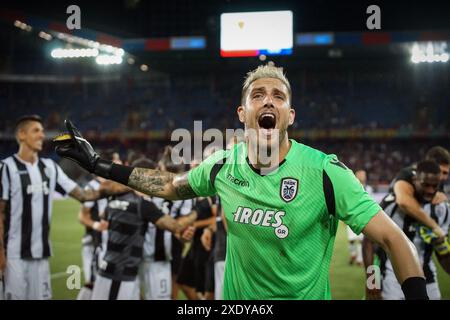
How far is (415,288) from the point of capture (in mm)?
1874

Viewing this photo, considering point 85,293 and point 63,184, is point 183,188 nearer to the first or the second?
point 63,184

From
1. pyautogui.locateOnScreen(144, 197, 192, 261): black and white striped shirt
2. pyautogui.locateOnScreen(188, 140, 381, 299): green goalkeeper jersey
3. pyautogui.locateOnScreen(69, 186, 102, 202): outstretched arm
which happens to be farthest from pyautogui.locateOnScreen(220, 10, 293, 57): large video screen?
pyautogui.locateOnScreen(188, 140, 381, 299): green goalkeeper jersey

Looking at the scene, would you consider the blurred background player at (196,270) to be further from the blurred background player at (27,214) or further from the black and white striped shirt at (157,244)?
the blurred background player at (27,214)

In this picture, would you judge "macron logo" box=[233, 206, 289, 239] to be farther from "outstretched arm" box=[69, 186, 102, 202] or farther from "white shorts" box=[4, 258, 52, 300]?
"white shorts" box=[4, 258, 52, 300]

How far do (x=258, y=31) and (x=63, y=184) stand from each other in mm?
15265

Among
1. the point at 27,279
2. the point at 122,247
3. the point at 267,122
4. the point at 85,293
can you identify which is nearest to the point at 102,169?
the point at 267,122

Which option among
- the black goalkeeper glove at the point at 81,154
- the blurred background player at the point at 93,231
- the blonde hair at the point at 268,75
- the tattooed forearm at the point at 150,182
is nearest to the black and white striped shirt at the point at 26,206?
the blurred background player at the point at 93,231

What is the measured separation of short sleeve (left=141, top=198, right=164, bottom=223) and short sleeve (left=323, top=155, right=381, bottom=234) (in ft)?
9.54

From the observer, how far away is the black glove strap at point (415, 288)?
1.87 metres

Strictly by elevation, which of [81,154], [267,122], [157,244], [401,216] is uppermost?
[267,122]

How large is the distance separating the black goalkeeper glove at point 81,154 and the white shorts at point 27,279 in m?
3.02

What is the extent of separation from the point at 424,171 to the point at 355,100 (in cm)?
2904

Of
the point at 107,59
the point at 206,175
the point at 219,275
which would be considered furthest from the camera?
the point at 107,59

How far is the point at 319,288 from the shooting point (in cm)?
230
